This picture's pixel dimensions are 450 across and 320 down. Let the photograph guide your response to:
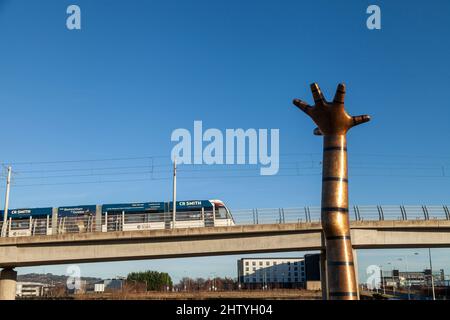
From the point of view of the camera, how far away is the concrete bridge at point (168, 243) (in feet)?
116

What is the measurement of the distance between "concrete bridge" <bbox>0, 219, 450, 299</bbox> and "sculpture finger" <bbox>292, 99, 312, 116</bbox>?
19.6 meters

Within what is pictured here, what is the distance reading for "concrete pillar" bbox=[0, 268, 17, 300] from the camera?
118 ft

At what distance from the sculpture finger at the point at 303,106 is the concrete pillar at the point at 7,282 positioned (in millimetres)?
28927

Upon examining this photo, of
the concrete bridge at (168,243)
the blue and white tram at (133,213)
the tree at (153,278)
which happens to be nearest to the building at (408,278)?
the blue and white tram at (133,213)

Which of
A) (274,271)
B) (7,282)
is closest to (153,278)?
(274,271)

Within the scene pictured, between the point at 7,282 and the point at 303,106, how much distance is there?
29280 millimetres

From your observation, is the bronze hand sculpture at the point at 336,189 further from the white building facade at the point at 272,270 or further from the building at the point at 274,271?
the white building facade at the point at 272,270

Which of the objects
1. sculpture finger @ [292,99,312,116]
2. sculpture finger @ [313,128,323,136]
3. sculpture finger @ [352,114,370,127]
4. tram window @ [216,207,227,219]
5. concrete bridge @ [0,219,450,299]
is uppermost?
tram window @ [216,207,227,219]

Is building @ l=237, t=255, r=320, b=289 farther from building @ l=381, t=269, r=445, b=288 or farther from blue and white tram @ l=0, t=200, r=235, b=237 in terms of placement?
blue and white tram @ l=0, t=200, r=235, b=237

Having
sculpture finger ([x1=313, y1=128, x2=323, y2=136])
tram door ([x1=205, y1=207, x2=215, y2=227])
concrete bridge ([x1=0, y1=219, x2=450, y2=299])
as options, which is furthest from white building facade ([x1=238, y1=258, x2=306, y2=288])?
sculpture finger ([x1=313, y1=128, x2=323, y2=136])
